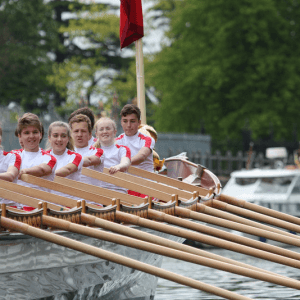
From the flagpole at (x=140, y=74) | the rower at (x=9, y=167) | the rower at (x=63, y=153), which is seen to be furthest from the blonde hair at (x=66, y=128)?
the flagpole at (x=140, y=74)

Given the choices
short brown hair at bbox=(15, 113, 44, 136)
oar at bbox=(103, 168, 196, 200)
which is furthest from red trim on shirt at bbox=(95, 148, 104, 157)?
short brown hair at bbox=(15, 113, 44, 136)

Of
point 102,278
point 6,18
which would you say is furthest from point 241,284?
point 6,18

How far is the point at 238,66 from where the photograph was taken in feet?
92.7

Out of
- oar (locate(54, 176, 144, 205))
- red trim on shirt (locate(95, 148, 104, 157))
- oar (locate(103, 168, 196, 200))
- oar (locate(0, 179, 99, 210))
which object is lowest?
oar (locate(103, 168, 196, 200))

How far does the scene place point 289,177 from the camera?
60.0 ft

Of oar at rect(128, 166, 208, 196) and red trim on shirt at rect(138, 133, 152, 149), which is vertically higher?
red trim on shirt at rect(138, 133, 152, 149)

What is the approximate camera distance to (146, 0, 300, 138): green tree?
27.3m

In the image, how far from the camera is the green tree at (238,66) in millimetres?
27344

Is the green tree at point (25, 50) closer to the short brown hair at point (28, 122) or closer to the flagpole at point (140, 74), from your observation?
the flagpole at point (140, 74)

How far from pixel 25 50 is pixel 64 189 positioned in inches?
1037

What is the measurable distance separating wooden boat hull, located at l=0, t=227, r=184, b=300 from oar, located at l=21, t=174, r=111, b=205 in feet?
1.63

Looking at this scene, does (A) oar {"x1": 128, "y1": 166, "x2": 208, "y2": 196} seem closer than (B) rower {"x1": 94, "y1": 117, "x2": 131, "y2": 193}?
No

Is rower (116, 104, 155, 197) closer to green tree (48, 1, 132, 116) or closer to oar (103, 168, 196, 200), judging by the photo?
oar (103, 168, 196, 200)

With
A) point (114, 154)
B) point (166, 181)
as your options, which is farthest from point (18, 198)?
point (166, 181)
